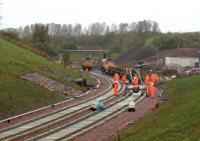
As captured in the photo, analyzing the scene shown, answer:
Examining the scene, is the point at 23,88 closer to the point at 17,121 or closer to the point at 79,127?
the point at 17,121

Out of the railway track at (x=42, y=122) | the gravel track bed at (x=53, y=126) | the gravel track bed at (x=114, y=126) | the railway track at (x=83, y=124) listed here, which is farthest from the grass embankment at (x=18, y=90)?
the gravel track bed at (x=114, y=126)

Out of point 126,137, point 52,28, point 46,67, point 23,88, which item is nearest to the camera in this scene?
point 126,137

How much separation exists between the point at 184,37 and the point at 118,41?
25.1m

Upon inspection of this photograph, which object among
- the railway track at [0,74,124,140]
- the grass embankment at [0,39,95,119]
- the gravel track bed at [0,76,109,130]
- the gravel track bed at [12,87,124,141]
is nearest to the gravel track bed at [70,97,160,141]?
the gravel track bed at [12,87,124,141]

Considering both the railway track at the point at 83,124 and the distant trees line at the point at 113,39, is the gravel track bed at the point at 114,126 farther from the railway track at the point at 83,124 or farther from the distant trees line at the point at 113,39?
the distant trees line at the point at 113,39

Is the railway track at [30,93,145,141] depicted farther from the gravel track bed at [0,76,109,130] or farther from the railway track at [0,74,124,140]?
the gravel track bed at [0,76,109,130]

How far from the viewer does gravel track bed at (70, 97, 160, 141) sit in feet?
75.5

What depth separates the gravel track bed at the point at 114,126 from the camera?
23016 mm

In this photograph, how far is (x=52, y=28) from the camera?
637 ft

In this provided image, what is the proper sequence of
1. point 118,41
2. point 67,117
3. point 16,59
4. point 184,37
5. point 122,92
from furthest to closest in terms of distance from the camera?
point 118,41, point 184,37, point 16,59, point 122,92, point 67,117

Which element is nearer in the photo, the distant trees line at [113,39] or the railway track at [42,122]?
the railway track at [42,122]

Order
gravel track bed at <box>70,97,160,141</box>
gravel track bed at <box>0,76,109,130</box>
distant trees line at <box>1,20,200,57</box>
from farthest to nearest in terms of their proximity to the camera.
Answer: distant trees line at <box>1,20,200,57</box>, gravel track bed at <box>0,76,109,130</box>, gravel track bed at <box>70,97,160,141</box>

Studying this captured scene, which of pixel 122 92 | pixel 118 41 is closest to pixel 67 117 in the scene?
pixel 122 92

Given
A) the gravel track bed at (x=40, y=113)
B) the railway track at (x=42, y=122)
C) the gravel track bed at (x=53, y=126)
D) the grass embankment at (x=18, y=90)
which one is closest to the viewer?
the gravel track bed at (x=53, y=126)
